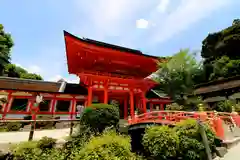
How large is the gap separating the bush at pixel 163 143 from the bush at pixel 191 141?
10.0 inches

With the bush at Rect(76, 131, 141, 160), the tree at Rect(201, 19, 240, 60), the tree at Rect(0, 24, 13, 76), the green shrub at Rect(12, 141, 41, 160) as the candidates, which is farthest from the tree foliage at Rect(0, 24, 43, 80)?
the tree at Rect(201, 19, 240, 60)

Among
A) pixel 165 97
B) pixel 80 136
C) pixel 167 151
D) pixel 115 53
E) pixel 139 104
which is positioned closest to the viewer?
pixel 167 151

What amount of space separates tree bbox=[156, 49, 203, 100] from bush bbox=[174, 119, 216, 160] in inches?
419

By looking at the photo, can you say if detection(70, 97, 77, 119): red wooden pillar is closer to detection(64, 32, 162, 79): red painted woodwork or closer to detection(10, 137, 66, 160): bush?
detection(64, 32, 162, 79): red painted woodwork

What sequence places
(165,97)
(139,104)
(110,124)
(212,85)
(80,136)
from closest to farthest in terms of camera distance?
1. (80,136)
2. (110,124)
3. (139,104)
4. (165,97)
5. (212,85)

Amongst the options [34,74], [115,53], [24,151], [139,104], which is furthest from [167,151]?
[34,74]

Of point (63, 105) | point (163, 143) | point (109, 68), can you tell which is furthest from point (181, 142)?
point (63, 105)

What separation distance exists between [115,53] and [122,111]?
721 centimetres

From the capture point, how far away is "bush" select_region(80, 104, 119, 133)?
25.0ft

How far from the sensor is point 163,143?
6125 millimetres

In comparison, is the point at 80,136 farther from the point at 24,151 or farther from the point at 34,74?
the point at 34,74

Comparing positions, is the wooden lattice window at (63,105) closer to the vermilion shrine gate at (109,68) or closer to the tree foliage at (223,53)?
the vermilion shrine gate at (109,68)

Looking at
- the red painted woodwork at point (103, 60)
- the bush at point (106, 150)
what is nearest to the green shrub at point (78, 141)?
the bush at point (106, 150)

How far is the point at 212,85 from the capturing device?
72.6ft
